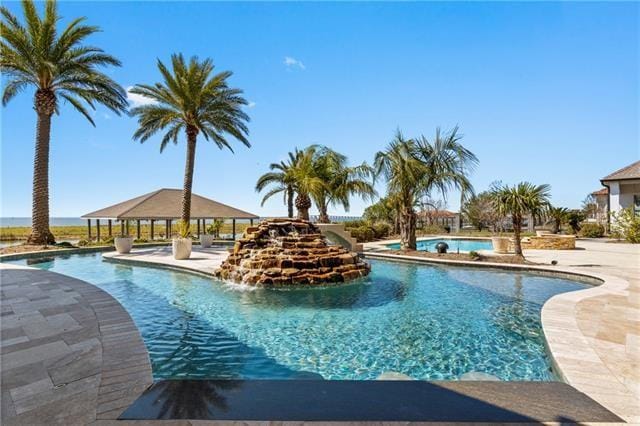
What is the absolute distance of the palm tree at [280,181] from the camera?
22.3m

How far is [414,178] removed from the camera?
48.6ft

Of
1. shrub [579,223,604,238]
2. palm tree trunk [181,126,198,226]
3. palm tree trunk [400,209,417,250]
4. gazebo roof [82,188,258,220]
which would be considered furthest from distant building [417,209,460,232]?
palm tree trunk [181,126,198,226]

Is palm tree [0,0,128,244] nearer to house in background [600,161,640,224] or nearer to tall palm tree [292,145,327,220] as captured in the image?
tall palm tree [292,145,327,220]

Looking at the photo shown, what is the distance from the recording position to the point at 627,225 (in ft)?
64.1

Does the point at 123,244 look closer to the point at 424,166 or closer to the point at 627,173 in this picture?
the point at 424,166

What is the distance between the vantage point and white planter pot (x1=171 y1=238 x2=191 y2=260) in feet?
42.9

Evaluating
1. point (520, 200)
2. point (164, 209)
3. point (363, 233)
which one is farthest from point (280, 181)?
point (520, 200)

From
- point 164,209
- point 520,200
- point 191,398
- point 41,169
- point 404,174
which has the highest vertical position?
point 41,169

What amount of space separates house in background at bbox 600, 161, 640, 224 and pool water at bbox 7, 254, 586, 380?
1860cm

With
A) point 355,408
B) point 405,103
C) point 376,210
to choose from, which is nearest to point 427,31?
point 405,103

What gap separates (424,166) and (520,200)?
14.4 ft

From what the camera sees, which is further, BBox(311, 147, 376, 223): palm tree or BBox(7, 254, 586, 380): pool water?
BBox(311, 147, 376, 223): palm tree

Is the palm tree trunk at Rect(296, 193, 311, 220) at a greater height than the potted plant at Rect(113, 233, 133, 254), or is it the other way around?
the palm tree trunk at Rect(296, 193, 311, 220)

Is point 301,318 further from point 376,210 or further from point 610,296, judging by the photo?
point 376,210
